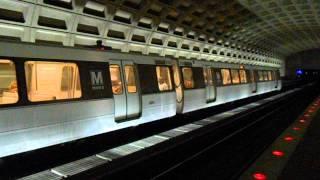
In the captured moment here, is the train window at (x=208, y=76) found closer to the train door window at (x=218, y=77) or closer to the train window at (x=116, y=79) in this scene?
the train door window at (x=218, y=77)

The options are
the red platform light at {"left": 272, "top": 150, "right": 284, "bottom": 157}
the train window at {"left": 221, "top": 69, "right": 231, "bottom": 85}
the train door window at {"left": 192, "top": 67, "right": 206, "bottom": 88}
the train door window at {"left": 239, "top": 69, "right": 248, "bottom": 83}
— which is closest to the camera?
the red platform light at {"left": 272, "top": 150, "right": 284, "bottom": 157}

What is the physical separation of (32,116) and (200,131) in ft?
21.9

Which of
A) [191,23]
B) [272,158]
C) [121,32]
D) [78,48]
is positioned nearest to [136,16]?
[121,32]

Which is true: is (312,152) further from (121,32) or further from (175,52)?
(175,52)

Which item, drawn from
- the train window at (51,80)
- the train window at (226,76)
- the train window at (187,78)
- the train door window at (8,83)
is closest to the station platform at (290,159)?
the train window at (51,80)

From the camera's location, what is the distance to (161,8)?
21.8m

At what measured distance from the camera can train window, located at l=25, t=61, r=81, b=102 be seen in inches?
312

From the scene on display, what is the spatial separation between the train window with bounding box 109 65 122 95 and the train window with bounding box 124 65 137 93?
1.25 ft

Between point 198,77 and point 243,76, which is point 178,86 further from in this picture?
point 243,76

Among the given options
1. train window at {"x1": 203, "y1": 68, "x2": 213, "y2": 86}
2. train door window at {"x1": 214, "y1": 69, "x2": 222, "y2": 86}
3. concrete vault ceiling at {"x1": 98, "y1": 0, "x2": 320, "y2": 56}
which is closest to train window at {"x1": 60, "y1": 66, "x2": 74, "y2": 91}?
concrete vault ceiling at {"x1": 98, "y1": 0, "x2": 320, "y2": 56}

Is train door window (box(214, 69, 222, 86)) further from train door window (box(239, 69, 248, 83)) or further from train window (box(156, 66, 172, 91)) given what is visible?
train window (box(156, 66, 172, 91))

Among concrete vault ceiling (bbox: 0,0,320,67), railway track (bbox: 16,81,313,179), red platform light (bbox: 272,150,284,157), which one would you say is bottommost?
railway track (bbox: 16,81,313,179)

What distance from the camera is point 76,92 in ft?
29.8

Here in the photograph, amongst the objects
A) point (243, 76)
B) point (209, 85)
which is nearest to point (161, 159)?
point (209, 85)
